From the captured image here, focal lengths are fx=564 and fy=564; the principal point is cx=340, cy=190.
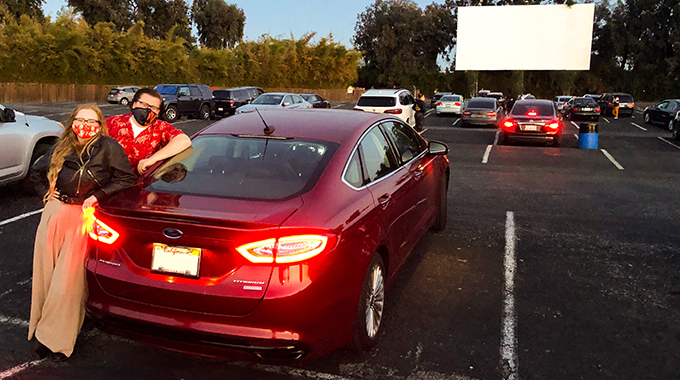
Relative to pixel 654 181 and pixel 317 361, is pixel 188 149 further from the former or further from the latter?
pixel 654 181

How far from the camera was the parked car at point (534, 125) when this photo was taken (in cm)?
1666

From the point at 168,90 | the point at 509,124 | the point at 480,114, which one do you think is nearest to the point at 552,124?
the point at 509,124

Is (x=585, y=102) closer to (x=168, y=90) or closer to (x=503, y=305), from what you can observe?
(x=168, y=90)

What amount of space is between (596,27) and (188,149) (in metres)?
75.2

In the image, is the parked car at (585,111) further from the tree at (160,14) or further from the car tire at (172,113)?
the tree at (160,14)

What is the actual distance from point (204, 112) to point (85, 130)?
79.8 ft

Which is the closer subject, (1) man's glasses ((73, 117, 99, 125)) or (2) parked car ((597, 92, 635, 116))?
(1) man's glasses ((73, 117, 99, 125))

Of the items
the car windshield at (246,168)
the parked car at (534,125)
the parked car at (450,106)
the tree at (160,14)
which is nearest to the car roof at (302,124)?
the car windshield at (246,168)

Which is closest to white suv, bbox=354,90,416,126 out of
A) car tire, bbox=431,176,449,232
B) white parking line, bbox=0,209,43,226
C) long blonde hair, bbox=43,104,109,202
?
car tire, bbox=431,176,449,232

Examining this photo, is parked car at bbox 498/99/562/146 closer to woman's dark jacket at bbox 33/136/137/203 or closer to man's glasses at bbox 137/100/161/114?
man's glasses at bbox 137/100/161/114

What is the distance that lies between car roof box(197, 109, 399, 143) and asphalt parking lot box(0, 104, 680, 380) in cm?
147

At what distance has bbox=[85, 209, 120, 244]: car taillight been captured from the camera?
3.20 metres

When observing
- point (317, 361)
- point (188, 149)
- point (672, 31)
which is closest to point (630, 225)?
point (317, 361)

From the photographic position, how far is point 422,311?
14.6 ft
